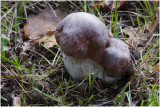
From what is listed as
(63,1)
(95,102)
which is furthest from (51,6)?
(95,102)

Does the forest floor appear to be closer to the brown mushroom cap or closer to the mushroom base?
the mushroom base

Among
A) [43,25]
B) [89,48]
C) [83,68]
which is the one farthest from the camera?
[43,25]

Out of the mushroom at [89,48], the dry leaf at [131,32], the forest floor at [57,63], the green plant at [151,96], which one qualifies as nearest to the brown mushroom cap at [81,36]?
the mushroom at [89,48]

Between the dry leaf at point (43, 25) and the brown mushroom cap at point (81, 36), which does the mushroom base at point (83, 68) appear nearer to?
the brown mushroom cap at point (81, 36)

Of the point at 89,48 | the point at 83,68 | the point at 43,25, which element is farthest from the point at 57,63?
the point at 43,25

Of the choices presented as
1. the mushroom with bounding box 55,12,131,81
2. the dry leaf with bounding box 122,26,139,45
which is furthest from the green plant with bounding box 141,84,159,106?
the dry leaf with bounding box 122,26,139,45

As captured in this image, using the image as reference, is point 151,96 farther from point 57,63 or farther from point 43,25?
point 43,25

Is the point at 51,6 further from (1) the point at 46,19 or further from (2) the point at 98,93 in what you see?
(2) the point at 98,93

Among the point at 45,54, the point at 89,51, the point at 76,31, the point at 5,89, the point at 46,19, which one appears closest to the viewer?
the point at 76,31
